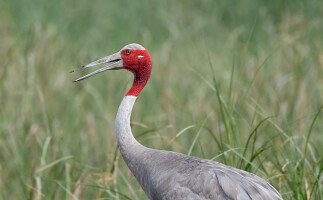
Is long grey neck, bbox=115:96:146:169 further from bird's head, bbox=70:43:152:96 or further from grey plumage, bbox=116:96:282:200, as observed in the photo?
bird's head, bbox=70:43:152:96

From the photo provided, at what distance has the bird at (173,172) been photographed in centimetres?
338

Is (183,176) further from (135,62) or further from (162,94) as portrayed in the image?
(162,94)

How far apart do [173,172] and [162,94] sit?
312cm

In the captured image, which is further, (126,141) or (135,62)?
(135,62)

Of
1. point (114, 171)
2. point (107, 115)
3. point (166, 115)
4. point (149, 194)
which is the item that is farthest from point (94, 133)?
point (149, 194)

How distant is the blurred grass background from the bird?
20cm

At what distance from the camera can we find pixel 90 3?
9.28m

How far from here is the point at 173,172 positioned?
3586 millimetres

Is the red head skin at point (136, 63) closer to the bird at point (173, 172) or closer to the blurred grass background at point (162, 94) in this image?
the bird at point (173, 172)

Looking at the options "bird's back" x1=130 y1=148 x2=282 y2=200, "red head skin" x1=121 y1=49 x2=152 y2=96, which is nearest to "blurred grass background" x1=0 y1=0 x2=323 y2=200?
"bird's back" x1=130 y1=148 x2=282 y2=200

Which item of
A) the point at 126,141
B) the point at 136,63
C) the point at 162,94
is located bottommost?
the point at 162,94

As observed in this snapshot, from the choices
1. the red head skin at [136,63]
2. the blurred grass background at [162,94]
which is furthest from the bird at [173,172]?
the blurred grass background at [162,94]

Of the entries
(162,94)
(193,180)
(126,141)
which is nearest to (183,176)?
(193,180)

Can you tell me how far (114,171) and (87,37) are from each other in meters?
4.49
